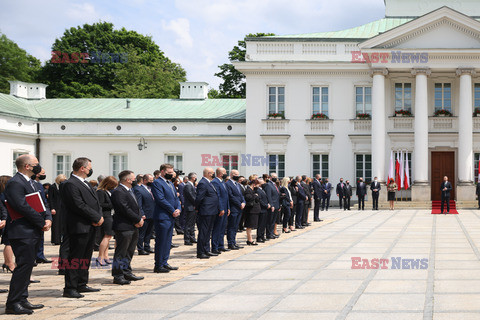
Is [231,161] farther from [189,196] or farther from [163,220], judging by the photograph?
[163,220]

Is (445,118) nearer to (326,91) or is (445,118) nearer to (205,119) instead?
(326,91)

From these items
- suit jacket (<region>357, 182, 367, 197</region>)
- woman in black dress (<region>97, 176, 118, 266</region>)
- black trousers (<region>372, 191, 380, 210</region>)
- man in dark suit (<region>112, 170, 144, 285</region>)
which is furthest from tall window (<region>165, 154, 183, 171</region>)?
man in dark suit (<region>112, 170, 144, 285</region>)

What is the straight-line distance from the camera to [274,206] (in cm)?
1766

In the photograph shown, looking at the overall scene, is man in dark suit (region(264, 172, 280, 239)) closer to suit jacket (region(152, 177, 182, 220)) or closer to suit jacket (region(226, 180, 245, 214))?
suit jacket (region(226, 180, 245, 214))

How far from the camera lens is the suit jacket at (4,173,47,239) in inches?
324

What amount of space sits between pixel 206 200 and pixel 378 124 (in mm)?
23580

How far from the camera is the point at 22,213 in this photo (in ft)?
27.0

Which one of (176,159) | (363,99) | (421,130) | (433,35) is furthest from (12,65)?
(421,130)

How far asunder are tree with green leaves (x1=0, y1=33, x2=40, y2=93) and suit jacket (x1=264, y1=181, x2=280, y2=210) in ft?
147

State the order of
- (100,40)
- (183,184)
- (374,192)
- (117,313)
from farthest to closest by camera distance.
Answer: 1. (100,40)
2. (374,192)
3. (183,184)
4. (117,313)

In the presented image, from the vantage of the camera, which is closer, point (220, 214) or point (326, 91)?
point (220, 214)

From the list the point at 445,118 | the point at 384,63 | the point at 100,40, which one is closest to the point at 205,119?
the point at 384,63

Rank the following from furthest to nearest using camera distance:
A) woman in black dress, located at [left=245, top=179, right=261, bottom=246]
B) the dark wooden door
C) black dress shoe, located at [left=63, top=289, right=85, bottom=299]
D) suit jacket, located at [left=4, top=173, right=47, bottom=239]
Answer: the dark wooden door, woman in black dress, located at [left=245, top=179, right=261, bottom=246], black dress shoe, located at [left=63, top=289, right=85, bottom=299], suit jacket, located at [left=4, top=173, right=47, bottom=239]

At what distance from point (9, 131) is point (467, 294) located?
29.9m
